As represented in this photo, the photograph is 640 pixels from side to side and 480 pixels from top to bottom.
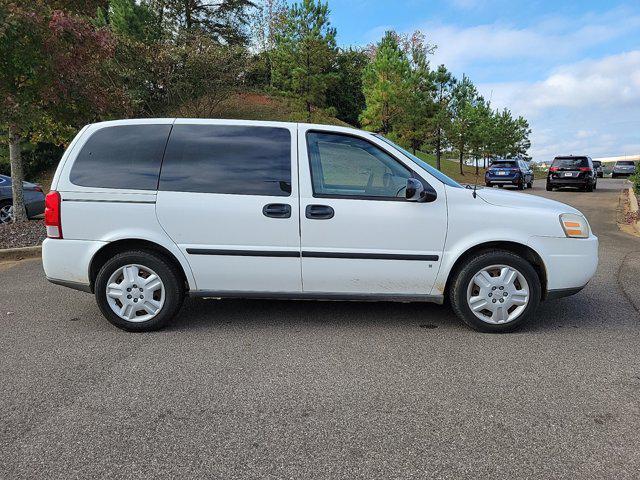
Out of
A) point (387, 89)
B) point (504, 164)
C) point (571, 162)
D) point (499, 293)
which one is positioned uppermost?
point (387, 89)

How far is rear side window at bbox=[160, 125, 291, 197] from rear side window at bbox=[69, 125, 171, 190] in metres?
0.10

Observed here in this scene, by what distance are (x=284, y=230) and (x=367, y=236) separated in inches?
27.6

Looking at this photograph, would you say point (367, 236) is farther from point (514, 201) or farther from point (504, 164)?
point (504, 164)

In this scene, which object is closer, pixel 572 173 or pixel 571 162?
pixel 572 173

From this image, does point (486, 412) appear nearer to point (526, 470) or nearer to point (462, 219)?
point (526, 470)

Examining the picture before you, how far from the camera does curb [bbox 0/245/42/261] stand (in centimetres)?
736

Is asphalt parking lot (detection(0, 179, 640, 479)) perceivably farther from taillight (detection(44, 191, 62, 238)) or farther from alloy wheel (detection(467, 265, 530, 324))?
taillight (detection(44, 191, 62, 238))

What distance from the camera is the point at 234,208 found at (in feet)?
13.3

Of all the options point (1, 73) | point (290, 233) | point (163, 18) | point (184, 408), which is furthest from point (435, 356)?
point (163, 18)

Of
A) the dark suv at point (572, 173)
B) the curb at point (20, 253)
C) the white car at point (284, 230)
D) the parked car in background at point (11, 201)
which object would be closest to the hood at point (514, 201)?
the white car at point (284, 230)

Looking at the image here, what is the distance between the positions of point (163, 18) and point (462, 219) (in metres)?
35.2

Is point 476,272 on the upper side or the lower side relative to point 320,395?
upper

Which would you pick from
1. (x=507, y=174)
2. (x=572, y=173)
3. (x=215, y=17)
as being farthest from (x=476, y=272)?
(x=215, y=17)

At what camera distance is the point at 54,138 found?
11672 millimetres
